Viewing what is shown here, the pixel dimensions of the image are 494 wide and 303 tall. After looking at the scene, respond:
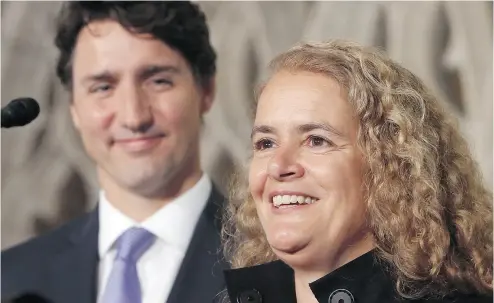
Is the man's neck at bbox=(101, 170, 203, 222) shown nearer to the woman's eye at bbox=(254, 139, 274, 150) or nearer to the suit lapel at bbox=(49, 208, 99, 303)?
the suit lapel at bbox=(49, 208, 99, 303)

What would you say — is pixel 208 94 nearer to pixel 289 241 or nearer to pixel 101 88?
pixel 101 88

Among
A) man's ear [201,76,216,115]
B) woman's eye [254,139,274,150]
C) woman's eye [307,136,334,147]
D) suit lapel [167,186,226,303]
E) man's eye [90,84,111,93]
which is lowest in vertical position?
suit lapel [167,186,226,303]

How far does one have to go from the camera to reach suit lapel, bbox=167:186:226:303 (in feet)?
7.04

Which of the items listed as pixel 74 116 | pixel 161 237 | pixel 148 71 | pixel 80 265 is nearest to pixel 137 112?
pixel 148 71

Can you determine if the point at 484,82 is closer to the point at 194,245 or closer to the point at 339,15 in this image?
the point at 339,15

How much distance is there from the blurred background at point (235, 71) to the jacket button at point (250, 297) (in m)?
0.42

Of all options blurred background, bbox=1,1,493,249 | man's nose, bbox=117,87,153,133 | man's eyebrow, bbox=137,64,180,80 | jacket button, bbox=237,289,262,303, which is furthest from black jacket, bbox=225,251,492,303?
man's eyebrow, bbox=137,64,180,80

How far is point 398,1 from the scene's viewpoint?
2.30 metres

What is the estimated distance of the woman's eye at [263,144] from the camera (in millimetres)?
1923

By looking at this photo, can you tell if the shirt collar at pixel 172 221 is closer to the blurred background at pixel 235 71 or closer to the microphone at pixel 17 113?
the blurred background at pixel 235 71

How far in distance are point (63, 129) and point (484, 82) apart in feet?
3.73

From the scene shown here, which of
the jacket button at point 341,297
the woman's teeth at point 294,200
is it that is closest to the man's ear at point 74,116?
the woman's teeth at point 294,200

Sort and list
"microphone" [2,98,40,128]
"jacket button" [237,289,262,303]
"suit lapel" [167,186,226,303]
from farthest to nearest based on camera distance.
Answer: "suit lapel" [167,186,226,303] < "jacket button" [237,289,262,303] < "microphone" [2,98,40,128]

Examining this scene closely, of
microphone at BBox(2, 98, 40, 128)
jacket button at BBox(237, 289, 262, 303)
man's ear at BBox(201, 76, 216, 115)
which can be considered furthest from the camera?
man's ear at BBox(201, 76, 216, 115)
